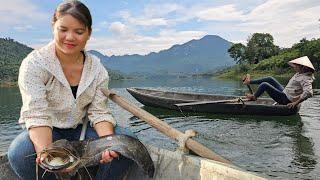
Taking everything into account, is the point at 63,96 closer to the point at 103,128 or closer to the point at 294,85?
the point at 103,128

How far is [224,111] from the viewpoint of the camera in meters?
12.6

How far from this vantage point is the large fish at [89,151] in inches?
99.6

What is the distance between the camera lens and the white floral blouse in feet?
9.23

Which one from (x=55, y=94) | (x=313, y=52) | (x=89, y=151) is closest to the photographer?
(x=89, y=151)

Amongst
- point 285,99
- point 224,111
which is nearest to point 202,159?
point 285,99

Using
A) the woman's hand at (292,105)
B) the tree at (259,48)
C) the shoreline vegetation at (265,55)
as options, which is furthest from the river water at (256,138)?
the tree at (259,48)

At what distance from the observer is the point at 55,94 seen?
2986 millimetres

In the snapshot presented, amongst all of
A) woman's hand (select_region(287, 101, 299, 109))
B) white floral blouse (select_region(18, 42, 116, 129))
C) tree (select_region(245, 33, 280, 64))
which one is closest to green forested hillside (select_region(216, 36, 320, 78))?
tree (select_region(245, 33, 280, 64))

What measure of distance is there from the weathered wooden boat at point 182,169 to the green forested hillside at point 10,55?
8859cm

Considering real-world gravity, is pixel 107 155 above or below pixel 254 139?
above

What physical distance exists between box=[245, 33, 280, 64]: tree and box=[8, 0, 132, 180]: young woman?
69165mm

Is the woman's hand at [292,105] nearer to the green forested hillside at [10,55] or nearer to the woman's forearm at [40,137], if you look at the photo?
the woman's forearm at [40,137]

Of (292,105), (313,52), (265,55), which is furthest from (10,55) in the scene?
(292,105)

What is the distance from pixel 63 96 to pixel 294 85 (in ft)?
28.8
